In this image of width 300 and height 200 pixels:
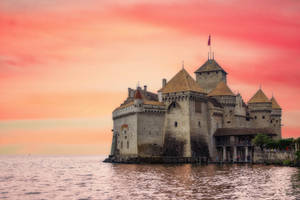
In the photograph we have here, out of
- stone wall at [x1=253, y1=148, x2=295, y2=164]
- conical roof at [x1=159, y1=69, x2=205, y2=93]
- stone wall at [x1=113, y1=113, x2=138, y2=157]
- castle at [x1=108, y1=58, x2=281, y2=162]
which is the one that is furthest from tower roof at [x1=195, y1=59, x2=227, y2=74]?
stone wall at [x1=253, y1=148, x2=295, y2=164]

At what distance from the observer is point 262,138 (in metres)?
75.8

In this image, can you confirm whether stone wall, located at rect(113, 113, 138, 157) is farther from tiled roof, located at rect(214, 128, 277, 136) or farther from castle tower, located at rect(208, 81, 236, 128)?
castle tower, located at rect(208, 81, 236, 128)

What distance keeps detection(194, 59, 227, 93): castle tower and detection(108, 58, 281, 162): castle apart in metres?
10.0

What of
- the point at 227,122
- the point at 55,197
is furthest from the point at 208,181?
the point at 227,122

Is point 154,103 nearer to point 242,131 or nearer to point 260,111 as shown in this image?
point 242,131

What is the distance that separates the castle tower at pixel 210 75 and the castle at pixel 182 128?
10025 mm

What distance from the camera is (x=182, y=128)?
8012 cm

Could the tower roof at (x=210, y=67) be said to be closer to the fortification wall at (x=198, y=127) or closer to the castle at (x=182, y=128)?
the castle at (x=182, y=128)

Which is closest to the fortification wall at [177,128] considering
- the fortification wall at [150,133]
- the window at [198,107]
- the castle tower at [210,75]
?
the fortification wall at [150,133]

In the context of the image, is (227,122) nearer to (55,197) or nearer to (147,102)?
(147,102)

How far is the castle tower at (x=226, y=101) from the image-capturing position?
294 feet

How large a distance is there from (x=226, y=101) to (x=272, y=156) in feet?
63.3

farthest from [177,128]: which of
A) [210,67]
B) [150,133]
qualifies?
[210,67]

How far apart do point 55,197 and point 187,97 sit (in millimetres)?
48355
